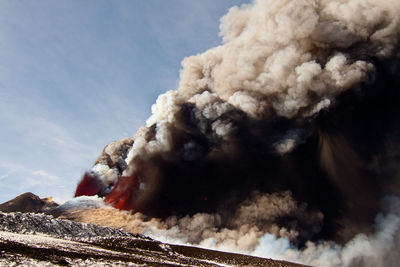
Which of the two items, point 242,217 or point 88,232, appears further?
point 242,217

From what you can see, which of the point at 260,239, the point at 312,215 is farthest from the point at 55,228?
the point at 312,215

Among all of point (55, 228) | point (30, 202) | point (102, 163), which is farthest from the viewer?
point (30, 202)

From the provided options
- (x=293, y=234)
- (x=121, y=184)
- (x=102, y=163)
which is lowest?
(x=293, y=234)

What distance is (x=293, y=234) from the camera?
8506cm

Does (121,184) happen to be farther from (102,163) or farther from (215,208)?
(215,208)

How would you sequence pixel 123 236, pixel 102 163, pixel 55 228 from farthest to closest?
pixel 102 163
pixel 123 236
pixel 55 228

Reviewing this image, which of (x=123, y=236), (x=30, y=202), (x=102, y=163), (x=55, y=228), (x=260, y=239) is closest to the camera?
(x=55, y=228)

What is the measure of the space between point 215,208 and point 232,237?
14030 millimetres

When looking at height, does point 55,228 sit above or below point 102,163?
below

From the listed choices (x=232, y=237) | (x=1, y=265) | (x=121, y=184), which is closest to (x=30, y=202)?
(x=121, y=184)

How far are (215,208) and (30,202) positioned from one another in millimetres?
112336

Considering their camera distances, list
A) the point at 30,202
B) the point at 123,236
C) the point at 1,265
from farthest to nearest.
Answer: the point at 30,202 → the point at 123,236 → the point at 1,265

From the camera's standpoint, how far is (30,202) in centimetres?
15200

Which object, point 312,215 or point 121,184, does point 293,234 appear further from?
point 121,184
